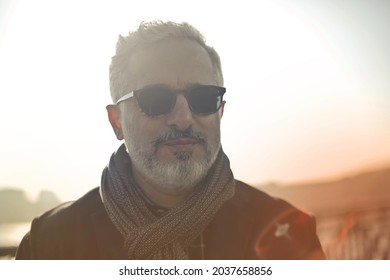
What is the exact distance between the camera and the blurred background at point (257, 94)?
6.00 feet

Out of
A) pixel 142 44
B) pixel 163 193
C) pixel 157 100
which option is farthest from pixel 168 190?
pixel 142 44

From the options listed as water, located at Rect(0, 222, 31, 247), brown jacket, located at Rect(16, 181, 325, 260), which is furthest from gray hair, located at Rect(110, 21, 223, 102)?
water, located at Rect(0, 222, 31, 247)

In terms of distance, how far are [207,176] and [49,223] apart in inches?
24.3

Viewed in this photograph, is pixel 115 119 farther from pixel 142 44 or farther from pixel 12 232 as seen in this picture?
pixel 12 232

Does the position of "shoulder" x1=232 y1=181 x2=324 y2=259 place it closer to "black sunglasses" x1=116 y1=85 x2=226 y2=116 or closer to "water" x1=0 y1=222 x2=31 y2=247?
"black sunglasses" x1=116 y1=85 x2=226 y2=116

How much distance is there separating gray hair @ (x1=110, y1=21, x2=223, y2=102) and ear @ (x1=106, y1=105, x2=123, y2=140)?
3cm

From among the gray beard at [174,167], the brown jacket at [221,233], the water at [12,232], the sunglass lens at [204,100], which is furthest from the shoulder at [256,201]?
the water at [12,232]

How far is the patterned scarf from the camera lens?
1.65 meters

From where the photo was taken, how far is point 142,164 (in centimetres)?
173

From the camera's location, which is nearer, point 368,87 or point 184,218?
point 184,218

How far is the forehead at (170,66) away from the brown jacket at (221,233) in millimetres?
432
